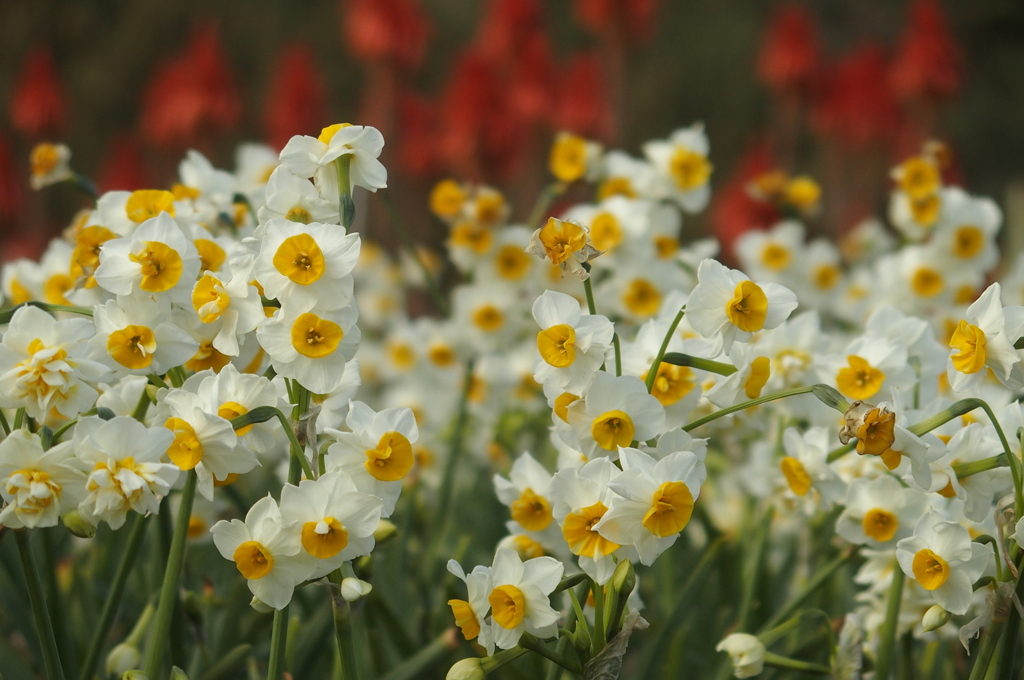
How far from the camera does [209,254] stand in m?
0.90

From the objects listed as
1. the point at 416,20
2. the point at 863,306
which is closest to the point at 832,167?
the point at 416,20

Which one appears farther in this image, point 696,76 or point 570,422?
point 696,76

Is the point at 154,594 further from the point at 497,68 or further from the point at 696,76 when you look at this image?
the point at 696,76

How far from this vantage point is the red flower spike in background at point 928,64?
4.25 meters

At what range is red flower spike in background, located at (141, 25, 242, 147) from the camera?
3.92 m

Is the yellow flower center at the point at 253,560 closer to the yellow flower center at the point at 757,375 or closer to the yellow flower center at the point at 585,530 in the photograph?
the yellow flower center at the point at 585,530

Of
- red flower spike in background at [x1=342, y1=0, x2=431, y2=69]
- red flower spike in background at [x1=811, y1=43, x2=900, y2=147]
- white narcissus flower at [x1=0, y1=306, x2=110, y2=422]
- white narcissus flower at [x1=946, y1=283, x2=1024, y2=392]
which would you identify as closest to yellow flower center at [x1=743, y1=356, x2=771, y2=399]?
white narcissus flower at [x1=946, y1=283, x2=1024, y2=392]

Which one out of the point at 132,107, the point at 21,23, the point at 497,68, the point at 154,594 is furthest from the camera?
the point at 132,107

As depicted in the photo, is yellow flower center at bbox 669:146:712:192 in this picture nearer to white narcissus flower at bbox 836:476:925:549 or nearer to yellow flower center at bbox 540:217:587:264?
white narcissus flower at bbox 836:476:925:549

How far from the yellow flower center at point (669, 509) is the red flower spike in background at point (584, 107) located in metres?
3.73

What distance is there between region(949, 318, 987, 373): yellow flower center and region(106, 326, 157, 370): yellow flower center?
0.70 metres

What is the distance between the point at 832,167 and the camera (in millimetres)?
5586

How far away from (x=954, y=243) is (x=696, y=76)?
6222 millimetres

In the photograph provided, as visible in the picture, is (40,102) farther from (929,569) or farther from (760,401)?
(929,569)
